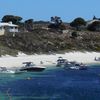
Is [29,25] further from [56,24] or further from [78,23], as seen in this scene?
[78,23]

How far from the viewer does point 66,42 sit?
152m

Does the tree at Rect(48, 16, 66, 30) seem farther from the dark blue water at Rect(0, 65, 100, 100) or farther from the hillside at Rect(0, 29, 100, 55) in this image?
the dark blue water at Rect(0, 65, 100, 100)

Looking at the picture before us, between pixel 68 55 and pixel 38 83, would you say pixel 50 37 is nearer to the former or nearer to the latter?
pixel 68 55

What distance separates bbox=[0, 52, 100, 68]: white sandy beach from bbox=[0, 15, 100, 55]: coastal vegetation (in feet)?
9.80

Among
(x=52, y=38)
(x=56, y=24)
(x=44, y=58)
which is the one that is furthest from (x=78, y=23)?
(x=44, y=58)

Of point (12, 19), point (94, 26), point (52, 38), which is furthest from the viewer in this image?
point (94, 26)

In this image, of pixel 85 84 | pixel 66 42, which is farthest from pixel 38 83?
pixel 66 42

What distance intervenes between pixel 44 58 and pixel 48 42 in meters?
23.1

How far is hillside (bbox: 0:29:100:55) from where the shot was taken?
443 feet

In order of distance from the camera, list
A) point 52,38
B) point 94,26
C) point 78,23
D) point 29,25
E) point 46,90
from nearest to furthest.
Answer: point 46,90 → point 52,38 → point 29,25 → point 94,26 → point 78,23

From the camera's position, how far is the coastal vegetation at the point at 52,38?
448 ft

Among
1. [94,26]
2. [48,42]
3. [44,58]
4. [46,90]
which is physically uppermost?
[94,26]

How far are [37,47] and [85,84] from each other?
65.3 m

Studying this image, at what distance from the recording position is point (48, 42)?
147 m
